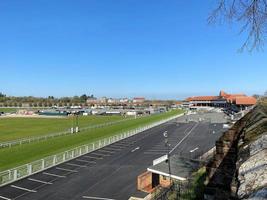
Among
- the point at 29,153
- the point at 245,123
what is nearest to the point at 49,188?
the point at 29,153

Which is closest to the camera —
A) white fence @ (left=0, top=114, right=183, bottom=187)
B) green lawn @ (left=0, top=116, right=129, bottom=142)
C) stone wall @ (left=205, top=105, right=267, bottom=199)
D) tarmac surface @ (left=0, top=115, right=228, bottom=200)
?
stone wall @ (left=205, top=105, right=267, bottom=199)

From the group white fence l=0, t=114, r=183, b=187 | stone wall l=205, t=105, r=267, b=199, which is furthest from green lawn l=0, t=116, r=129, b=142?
stone wall l=205, t=105, r=267, b=199

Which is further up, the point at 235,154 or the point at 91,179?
the point at 235,154

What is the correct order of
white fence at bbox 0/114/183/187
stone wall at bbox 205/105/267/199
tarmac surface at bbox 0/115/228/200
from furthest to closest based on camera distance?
white fence at bbox 0/114/183/187 < tarmac surface at bbox 0/115/228/200 < stone wall at bbox 205/105/267/199

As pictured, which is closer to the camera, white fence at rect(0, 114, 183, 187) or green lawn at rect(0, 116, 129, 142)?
white fence at rect(0, 114, 183, 187)

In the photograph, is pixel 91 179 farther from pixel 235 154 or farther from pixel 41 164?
pixel 235 154

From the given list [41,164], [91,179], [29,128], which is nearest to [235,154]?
[91,179]

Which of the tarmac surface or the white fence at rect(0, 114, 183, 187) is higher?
the white fence at rect(0, 114, 183, 187)

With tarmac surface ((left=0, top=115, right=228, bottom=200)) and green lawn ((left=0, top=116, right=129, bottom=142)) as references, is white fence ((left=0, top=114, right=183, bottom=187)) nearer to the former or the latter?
tarmac surface ((left=0, top=115, right=228, bottom=200))

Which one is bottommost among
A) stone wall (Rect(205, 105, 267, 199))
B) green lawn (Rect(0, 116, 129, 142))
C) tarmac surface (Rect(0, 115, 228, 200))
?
tarmac surface (Rect(0, 115, 228, 200))

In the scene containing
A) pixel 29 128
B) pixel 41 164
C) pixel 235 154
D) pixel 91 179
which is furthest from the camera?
pixel 29 128

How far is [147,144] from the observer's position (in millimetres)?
46688

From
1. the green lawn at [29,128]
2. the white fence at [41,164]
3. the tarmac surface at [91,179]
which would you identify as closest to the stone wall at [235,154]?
the tarmac surface at [91,179]

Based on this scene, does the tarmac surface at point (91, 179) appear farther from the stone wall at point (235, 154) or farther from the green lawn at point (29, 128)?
the green lawn at point (29, 128)
